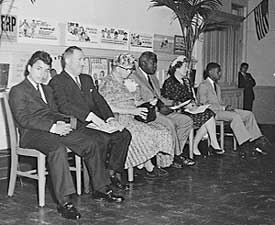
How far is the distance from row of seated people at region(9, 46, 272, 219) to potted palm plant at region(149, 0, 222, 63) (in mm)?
1148

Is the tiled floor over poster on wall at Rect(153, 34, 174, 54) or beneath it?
beneath

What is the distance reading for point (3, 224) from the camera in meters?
3.81

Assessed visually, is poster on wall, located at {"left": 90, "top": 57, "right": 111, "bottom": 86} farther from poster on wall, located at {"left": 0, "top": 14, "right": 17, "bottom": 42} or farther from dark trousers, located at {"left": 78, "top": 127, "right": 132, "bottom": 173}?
dark trousers, located at {"left": 78, "top": 127, "right": 132, "bottom": 173}

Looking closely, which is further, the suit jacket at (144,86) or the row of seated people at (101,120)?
the suit jacket at (144,86)

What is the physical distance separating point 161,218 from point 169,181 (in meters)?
1.34

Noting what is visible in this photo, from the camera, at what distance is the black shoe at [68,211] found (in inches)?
156

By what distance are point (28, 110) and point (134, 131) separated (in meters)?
1.27

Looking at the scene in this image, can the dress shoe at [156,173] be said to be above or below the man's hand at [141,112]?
below

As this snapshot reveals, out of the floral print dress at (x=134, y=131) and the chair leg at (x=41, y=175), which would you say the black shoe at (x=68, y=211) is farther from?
the floral print dress at (x=134, y=131)

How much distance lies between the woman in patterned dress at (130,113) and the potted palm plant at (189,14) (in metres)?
2.25

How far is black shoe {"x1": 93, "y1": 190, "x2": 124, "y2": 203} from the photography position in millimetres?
4449

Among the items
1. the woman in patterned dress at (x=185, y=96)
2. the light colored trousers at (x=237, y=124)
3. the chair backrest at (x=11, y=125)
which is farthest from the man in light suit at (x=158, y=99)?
the chair backrest at (x=11, y=125)

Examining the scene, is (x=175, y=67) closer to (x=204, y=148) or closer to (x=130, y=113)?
(x=204, y=148)

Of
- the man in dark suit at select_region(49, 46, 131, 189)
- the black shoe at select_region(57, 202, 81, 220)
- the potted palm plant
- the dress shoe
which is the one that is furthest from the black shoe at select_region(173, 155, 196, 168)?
the black shoe at select_region(57, 202, 81, 220)
